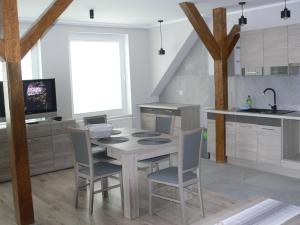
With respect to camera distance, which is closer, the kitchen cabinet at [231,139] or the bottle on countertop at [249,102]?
the kitchen cabinet at [231,139]

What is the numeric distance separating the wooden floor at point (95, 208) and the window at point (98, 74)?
231 centimetres

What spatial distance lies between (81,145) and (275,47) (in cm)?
312

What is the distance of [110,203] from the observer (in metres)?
4.14

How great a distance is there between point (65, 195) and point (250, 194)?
91.3 inches

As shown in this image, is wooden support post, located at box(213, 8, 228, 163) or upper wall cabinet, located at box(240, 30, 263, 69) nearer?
upper wall cabinet, located at box(240, 30, 263, 69)

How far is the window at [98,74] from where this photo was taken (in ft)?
21.8

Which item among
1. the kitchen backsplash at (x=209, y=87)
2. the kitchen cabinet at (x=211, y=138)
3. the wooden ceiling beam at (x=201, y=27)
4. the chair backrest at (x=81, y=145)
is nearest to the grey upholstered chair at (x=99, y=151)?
the chair backrest at (x=81, y=145)

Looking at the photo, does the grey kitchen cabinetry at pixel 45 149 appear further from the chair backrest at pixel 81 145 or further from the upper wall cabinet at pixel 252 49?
the upper wall cabinet at pixel 252 49

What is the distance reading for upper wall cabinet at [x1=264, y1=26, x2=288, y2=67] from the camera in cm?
490

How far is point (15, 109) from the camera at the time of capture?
339cm

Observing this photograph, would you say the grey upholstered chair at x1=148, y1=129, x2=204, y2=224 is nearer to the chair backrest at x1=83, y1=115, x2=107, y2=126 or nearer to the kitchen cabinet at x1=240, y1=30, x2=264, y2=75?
the chair backrest at x1=83, y1=115, x2=107, y2=126

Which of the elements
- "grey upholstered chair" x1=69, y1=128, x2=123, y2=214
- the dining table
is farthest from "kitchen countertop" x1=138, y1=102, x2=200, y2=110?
"grey upholstered chair" x1=69, y1=128, x2=123, y2=214

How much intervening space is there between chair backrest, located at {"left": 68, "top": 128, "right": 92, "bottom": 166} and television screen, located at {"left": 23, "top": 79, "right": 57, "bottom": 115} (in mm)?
1961

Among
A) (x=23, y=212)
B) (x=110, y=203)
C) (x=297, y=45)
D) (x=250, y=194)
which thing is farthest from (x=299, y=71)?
(x=23, y=212)
